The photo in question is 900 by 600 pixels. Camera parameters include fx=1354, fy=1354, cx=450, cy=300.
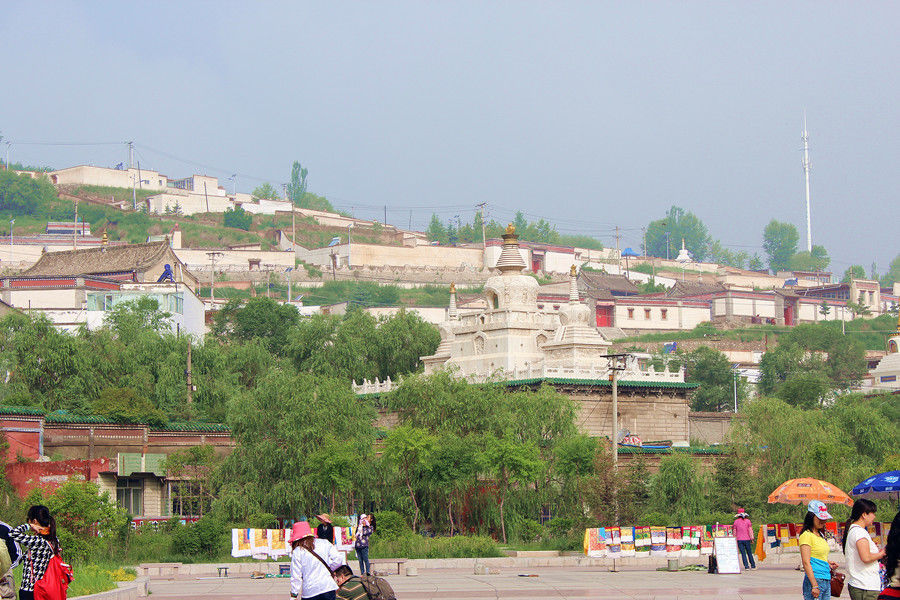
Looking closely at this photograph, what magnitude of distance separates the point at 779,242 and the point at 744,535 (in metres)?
172

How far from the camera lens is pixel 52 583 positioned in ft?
49.0

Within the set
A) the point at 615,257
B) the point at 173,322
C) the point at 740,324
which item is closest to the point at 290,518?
the point at 173,322

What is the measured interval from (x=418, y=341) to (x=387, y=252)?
6048cm

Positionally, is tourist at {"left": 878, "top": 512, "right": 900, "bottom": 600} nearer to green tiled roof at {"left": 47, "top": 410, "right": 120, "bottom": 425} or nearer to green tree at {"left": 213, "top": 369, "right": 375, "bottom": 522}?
green tree at {"left": 213, "top": 369, "right": 375, "bottom": 522}

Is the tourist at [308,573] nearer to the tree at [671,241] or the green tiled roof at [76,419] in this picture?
the green tiled roof at [76,419]

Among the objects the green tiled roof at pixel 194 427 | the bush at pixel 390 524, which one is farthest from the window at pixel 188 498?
the bush at pixel 390 524

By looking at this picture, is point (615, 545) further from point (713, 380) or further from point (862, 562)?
point (713, 380)

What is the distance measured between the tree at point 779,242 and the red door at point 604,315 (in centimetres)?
9078

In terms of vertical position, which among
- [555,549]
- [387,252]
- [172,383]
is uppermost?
[387,252]

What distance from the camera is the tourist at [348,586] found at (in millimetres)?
15797

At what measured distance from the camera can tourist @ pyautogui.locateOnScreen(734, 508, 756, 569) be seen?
27422mm

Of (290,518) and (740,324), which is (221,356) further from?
(740,324)

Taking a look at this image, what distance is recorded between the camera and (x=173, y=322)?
67250 mm

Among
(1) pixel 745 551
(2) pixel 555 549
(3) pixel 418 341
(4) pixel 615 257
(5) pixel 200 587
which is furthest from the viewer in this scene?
(4) pixel 615 257
